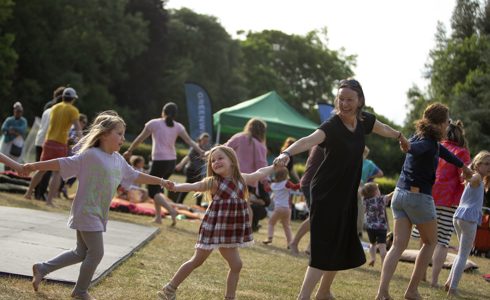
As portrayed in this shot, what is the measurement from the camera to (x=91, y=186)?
20.6ft

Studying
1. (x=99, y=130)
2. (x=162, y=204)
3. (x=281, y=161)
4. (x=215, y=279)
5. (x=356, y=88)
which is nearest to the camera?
(x=281, y=161)

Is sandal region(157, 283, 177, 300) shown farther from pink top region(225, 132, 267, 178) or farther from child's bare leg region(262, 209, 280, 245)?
child's bare leg region(262, 209, 280, 245)

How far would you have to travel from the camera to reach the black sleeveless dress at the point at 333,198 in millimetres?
6469

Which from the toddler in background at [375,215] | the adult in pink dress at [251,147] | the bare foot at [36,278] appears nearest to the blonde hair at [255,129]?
the adult in pink dress at [251,147]

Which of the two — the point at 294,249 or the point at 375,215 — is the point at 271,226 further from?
the point at 375,215

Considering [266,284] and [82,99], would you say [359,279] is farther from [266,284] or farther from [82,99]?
[82,99]

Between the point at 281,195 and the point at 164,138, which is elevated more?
the point at 164,138

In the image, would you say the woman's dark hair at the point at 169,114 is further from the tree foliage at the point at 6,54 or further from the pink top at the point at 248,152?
the tree foliage at the point at 6,54

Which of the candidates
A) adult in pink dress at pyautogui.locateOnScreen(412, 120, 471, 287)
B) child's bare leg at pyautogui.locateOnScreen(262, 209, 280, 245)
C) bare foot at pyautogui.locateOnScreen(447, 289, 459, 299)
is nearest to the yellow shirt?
child's bare leg at pyautogui.locateOnScreen(262, 209, 280, 245)

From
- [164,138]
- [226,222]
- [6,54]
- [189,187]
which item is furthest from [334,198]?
[6,54]

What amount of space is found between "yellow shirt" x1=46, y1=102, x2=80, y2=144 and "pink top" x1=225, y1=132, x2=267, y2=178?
3077mm

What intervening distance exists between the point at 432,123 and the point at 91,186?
→ 328 centimetres

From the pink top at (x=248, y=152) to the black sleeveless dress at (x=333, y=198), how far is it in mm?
5878

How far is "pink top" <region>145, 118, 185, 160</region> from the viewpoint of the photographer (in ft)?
45.4
